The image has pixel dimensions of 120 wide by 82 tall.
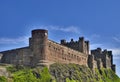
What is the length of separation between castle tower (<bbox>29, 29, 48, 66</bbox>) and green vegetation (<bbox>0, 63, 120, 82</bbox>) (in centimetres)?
237

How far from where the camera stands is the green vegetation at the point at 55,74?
250 feet

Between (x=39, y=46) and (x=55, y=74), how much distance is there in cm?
751

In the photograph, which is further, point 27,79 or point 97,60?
point 97,60

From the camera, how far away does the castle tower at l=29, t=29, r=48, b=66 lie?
82688 millimetres

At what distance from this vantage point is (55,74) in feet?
278

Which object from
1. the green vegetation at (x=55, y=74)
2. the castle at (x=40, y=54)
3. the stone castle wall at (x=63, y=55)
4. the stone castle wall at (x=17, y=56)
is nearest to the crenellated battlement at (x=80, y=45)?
the stone castle wall at (x=63, y=55)

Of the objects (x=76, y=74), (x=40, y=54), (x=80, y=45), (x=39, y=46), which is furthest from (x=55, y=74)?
(x=80, y=45)

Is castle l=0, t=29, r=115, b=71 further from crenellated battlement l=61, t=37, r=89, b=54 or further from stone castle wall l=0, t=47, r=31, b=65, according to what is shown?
crenellated battlement l=61, t=37, r=89, b=54

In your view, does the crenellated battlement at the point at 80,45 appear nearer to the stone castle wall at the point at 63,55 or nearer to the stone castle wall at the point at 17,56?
the stone castle wall at the point at 63,55

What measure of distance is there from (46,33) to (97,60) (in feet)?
125

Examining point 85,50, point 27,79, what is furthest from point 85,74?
point 27,79

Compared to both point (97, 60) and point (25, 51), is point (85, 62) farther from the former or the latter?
point (25, 51)

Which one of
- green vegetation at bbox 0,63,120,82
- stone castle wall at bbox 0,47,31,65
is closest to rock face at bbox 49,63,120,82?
green vegetation at bbox 0,63,120,82

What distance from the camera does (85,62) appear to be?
10700 cm
